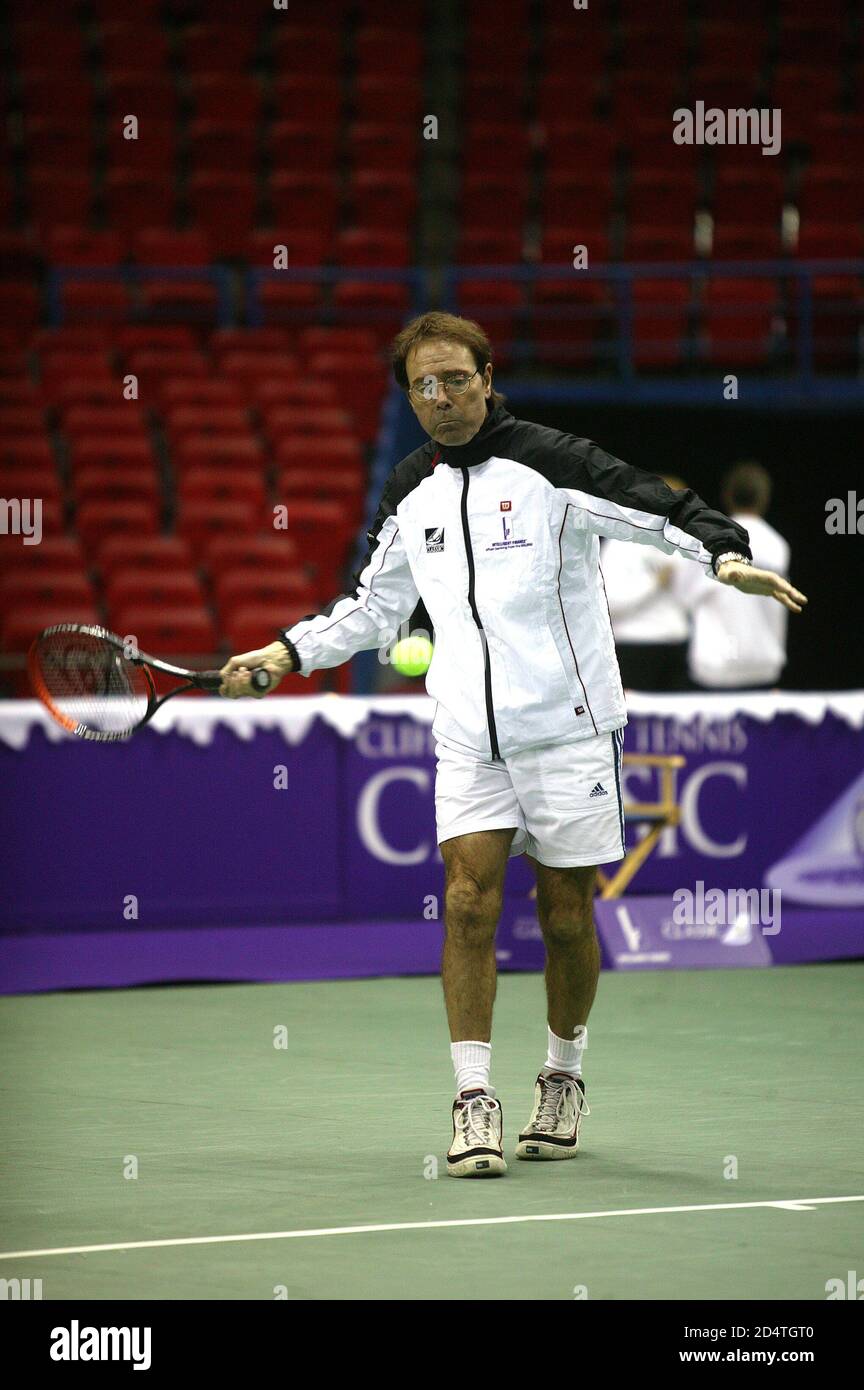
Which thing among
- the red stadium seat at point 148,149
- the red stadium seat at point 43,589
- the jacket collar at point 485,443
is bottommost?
the jacket collar at point 485,443

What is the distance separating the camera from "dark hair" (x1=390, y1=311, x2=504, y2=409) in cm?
636

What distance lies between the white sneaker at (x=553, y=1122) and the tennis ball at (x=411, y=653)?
603cm

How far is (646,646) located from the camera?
13.2 metres

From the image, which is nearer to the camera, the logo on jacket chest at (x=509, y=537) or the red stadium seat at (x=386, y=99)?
the logo on jacket chest at (x=509, y=537)

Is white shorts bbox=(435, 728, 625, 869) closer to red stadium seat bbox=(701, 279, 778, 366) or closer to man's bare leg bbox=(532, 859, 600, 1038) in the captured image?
man's bare leg bbox=(532, 859, 600, 1038)

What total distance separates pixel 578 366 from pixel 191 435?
4107mm

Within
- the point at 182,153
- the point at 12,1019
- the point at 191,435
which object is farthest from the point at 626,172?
the point at 12,1019

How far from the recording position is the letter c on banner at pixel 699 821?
11328 millimetres

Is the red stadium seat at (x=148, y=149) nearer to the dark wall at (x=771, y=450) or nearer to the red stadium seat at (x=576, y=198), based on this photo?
the red stadium seat at (x=576, y=198)

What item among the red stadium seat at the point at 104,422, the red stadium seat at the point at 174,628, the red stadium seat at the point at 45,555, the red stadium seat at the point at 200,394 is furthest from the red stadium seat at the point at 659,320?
the red stadium seat at the point at 45,555

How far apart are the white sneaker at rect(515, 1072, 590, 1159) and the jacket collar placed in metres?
1.66

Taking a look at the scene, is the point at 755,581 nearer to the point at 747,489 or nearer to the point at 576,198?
the point at 747,489

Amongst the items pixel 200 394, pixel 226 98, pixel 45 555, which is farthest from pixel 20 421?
pixel 226 98

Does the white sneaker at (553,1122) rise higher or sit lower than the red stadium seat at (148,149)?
lower
